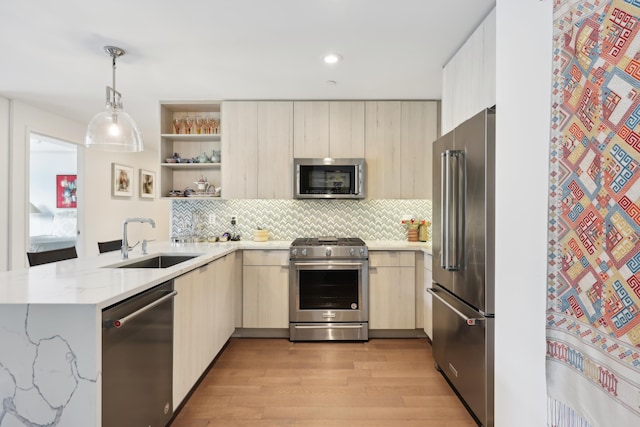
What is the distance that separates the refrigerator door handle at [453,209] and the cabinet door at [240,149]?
216cm

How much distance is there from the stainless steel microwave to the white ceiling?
0.73 metres

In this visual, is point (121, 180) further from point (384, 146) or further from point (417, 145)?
point (417, 145)

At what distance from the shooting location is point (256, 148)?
3.68 m

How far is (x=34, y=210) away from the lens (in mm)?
5500

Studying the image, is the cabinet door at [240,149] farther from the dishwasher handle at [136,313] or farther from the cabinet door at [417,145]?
the dishwasher handle at [136,313]

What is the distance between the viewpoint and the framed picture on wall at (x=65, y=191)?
5594 mm

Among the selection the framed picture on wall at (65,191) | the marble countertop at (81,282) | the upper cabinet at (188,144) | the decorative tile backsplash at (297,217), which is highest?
the upper cabinet at (188,144)

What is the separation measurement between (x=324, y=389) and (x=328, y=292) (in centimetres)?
106

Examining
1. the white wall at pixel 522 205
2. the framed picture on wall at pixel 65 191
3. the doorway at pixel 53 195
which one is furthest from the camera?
the framed picture on wall at pixel 65 191

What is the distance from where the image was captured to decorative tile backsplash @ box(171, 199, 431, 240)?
393 centimetres

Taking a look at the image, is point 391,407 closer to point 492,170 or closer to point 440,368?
point 440,368

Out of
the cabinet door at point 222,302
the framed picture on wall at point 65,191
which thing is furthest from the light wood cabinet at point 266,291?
the framed picture on wall at point 65,191

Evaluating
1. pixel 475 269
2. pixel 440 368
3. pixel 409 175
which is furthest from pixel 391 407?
pixel 409 175

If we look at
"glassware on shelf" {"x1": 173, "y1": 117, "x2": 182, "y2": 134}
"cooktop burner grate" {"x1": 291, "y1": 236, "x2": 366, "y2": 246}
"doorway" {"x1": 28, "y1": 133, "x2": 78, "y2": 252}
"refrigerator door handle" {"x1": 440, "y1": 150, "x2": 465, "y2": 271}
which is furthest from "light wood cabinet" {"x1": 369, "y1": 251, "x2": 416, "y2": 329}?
"doorway" {"x1": 28, "y1": 133, "x2": 78, "y2": 252}
